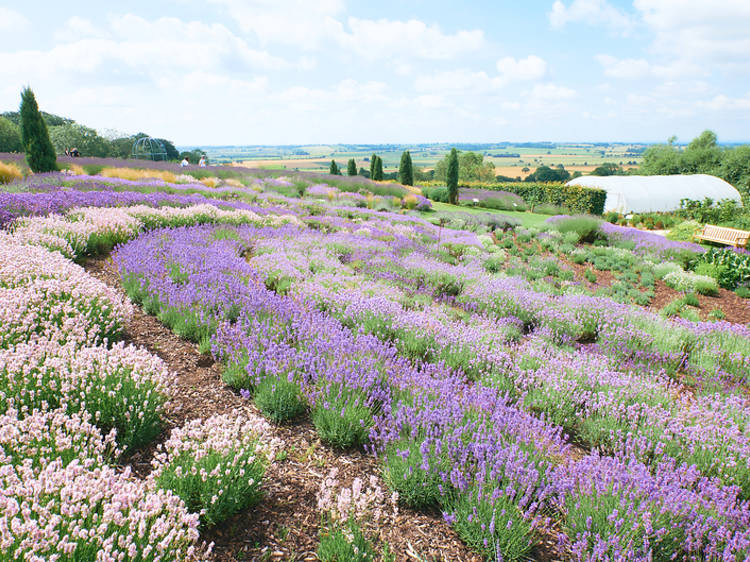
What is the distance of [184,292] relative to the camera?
4965mm

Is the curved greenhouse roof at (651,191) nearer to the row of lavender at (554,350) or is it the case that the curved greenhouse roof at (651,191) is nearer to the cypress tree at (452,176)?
the cypress tree at (452,176)

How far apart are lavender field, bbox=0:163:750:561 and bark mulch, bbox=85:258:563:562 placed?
0.08ft

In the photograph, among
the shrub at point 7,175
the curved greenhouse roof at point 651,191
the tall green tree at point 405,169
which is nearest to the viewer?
the shrub at point 7,175

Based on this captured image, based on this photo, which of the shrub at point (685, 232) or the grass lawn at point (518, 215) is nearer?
the shrub at point (685, 232)

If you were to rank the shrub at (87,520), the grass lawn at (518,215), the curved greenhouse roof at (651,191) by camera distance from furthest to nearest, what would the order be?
the curved greenhouse roof at (651,191), the grass lawn at (518,215), the shrub at (87,520)

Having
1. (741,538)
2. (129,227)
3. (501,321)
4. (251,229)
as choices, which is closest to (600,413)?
(741,538)

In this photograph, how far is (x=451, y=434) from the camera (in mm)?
2990

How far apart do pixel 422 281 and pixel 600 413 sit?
445 centimetres

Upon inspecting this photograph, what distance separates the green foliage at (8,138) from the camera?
138ft

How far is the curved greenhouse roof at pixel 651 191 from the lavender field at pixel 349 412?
93.2 ft

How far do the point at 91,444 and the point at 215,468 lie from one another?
2.35 ft

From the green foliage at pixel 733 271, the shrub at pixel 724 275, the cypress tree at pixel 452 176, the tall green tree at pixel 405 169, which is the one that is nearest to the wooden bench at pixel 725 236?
the green foliage at pixel 733 271

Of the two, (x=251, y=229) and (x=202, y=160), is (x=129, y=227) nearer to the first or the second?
(x=251, y=229)

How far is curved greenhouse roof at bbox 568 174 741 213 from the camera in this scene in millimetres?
31125
